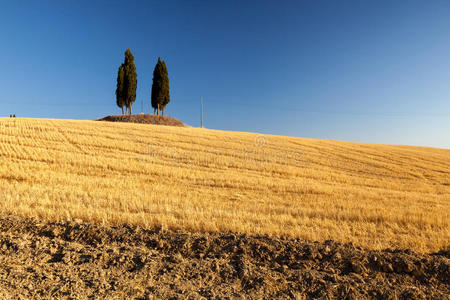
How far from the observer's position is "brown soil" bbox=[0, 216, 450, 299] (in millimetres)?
2674

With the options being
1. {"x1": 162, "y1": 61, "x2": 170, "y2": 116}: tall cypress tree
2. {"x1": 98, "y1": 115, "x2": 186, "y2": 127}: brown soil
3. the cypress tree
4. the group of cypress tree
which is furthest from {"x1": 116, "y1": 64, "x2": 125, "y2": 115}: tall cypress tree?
{"x1": 162, "y1": 61, "x2": 170, "y2": 116}: tall cypress tree

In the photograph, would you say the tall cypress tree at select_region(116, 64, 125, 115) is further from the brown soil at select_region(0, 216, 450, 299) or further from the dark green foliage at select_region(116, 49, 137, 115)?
the brown soil at select_region(0, 216, 450, 299)

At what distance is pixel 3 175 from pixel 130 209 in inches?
272

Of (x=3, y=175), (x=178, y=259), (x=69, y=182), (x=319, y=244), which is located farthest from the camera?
(x=3, y=175)

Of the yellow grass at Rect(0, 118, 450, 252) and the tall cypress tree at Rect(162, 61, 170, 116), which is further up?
the tall cypress tree at Rect(162, 61, 170, 116)

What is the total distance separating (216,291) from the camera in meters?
2.68

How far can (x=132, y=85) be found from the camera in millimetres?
51062

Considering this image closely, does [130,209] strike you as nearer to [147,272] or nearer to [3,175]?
[147,272]

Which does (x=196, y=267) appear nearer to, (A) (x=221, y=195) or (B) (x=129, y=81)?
(A) (x=221, y=195)

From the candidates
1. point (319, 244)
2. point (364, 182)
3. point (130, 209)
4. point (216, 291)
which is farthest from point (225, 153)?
point (216, 291)

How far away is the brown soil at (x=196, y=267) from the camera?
267 cm

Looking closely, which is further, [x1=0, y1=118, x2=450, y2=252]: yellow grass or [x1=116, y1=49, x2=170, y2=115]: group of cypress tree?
[x1=116, y1=49, x2=170, y2=115]: group of cypress tree

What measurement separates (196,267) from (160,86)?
53.8 m

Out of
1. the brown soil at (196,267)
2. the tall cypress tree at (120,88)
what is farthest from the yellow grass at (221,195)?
the tall cypress tree at (120,88)
